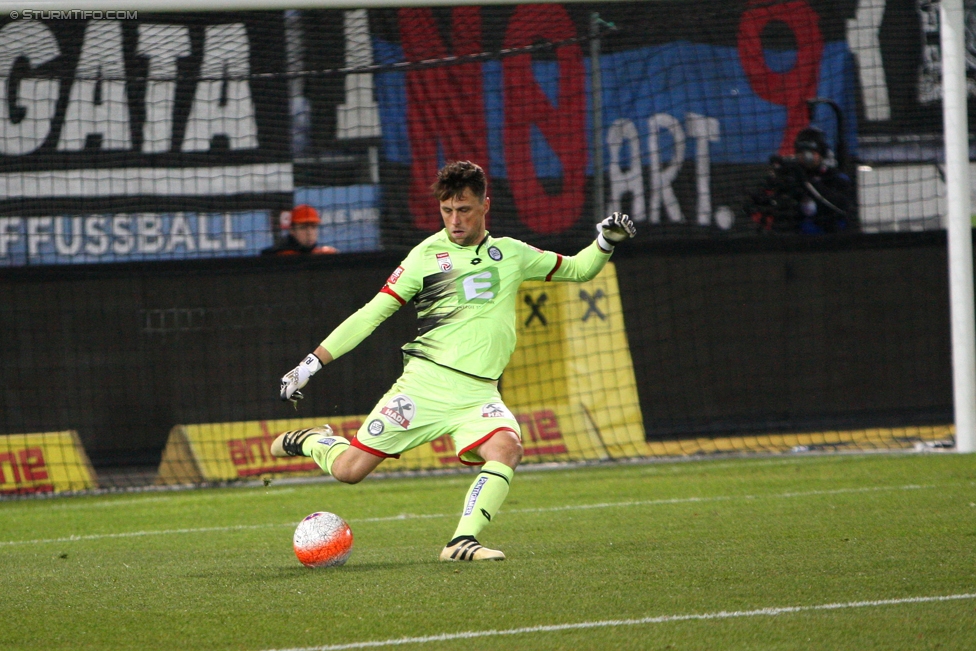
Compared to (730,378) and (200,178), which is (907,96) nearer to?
(730,378)

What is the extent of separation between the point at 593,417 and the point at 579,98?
18.6 ft

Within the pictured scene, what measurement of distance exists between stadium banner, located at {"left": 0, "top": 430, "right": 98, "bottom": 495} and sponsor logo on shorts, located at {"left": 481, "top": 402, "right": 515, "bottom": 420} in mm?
6355

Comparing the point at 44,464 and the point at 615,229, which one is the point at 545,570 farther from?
the point at 44,464

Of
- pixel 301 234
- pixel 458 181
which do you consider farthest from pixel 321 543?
pixel 301 234

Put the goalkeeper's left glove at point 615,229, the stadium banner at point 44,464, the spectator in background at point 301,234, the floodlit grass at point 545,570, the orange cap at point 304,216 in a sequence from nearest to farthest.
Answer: the floodlit grass at point 545,570 → the goalkeeper's left glove at point 615,229 → the stadium banner at point 44,464 → the spectator in background at point 301,234 → the orange cap at point 304,216

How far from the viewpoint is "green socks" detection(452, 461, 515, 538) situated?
21.7 feet

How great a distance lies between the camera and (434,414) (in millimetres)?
6914

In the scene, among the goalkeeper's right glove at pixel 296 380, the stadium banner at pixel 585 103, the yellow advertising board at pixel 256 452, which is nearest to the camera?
the goalkeeper's right glove at pixel 296 380

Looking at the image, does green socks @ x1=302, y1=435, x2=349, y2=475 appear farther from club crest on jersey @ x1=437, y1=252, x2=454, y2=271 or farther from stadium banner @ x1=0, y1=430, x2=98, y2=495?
stadium banner @ x1=0, y1=430, x2=98, y2=495

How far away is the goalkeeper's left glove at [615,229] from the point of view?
277 inches

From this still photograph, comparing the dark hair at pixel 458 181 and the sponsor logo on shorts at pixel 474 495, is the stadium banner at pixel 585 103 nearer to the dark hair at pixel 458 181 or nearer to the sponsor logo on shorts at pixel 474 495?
the dark hair at pixel 458 181

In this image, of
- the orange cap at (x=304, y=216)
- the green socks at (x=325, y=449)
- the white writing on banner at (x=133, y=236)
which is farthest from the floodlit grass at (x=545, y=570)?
the white writing on banner at (x=133, y=236)

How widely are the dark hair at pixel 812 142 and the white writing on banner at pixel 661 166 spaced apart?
206cm

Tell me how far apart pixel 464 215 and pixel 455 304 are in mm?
488
